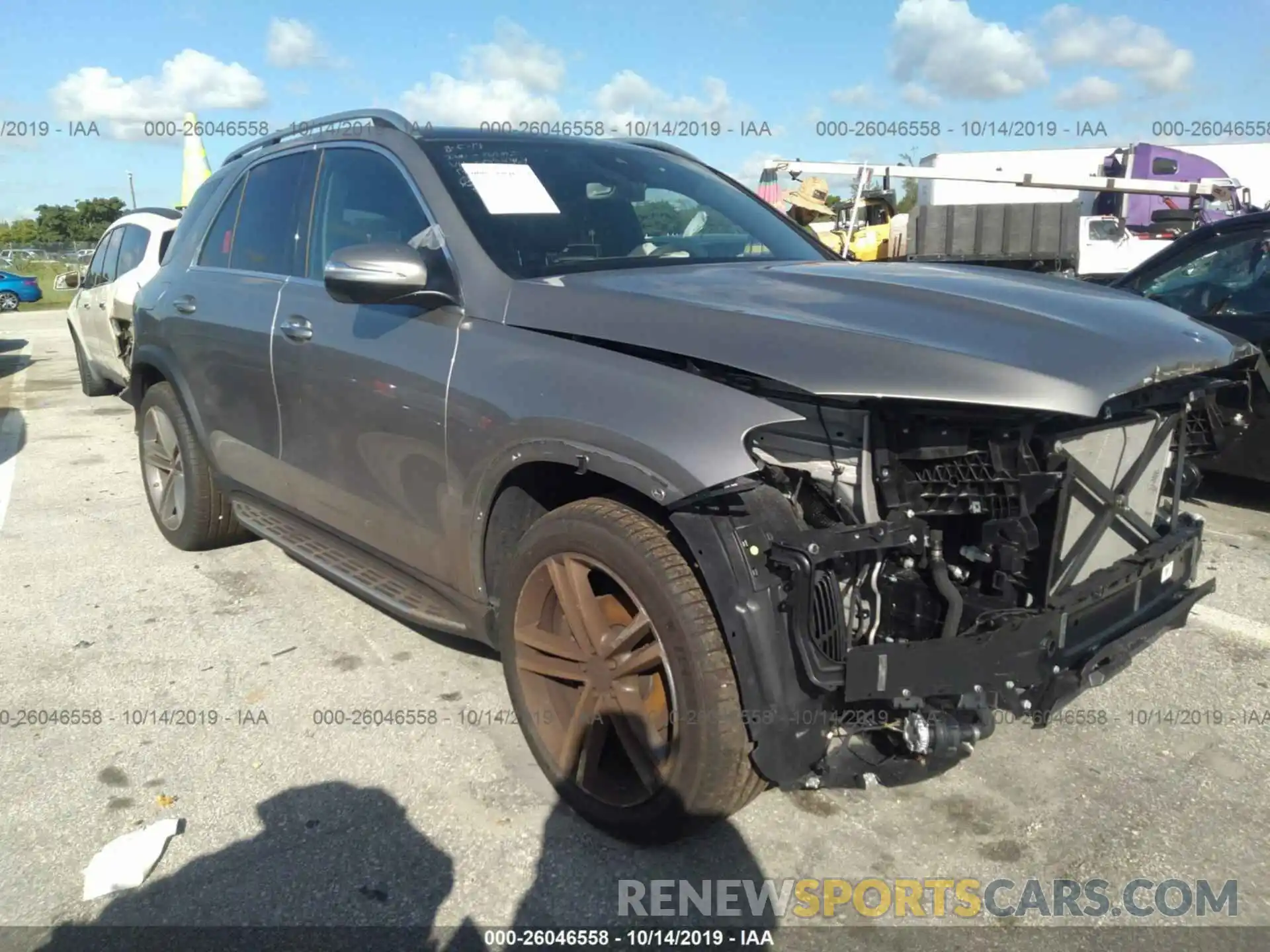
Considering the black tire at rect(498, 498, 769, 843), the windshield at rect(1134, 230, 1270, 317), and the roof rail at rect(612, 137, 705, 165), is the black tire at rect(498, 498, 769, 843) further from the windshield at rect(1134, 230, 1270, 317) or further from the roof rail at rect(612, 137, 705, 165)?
the windshield at rect(1134, 230, 1270, 317)

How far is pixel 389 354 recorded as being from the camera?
10.2 feet

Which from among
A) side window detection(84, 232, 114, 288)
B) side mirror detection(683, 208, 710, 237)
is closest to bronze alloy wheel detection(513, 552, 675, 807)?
side mirror detection(683, 208, 710, 237)

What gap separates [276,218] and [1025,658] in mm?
3404

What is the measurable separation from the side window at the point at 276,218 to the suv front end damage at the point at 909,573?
241 cm

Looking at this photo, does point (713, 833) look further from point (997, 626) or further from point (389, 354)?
point (389, 354)

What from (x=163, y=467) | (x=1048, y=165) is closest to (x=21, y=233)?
(x=1048, y=165)

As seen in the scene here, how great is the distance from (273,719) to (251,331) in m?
1.56

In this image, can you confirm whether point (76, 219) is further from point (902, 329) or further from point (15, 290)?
point (902, 329)

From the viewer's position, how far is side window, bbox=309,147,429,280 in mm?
3250

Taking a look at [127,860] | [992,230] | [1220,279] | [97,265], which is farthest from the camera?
[992,230]

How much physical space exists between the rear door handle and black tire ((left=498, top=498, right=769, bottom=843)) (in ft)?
4.71

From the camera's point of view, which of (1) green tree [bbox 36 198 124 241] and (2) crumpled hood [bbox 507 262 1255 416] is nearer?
(2) crumpled hood [bbox 507 262 1255 416]

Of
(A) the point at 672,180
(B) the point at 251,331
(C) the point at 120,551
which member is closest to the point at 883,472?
(A) the point at 672,180

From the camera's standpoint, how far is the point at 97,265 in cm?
961
